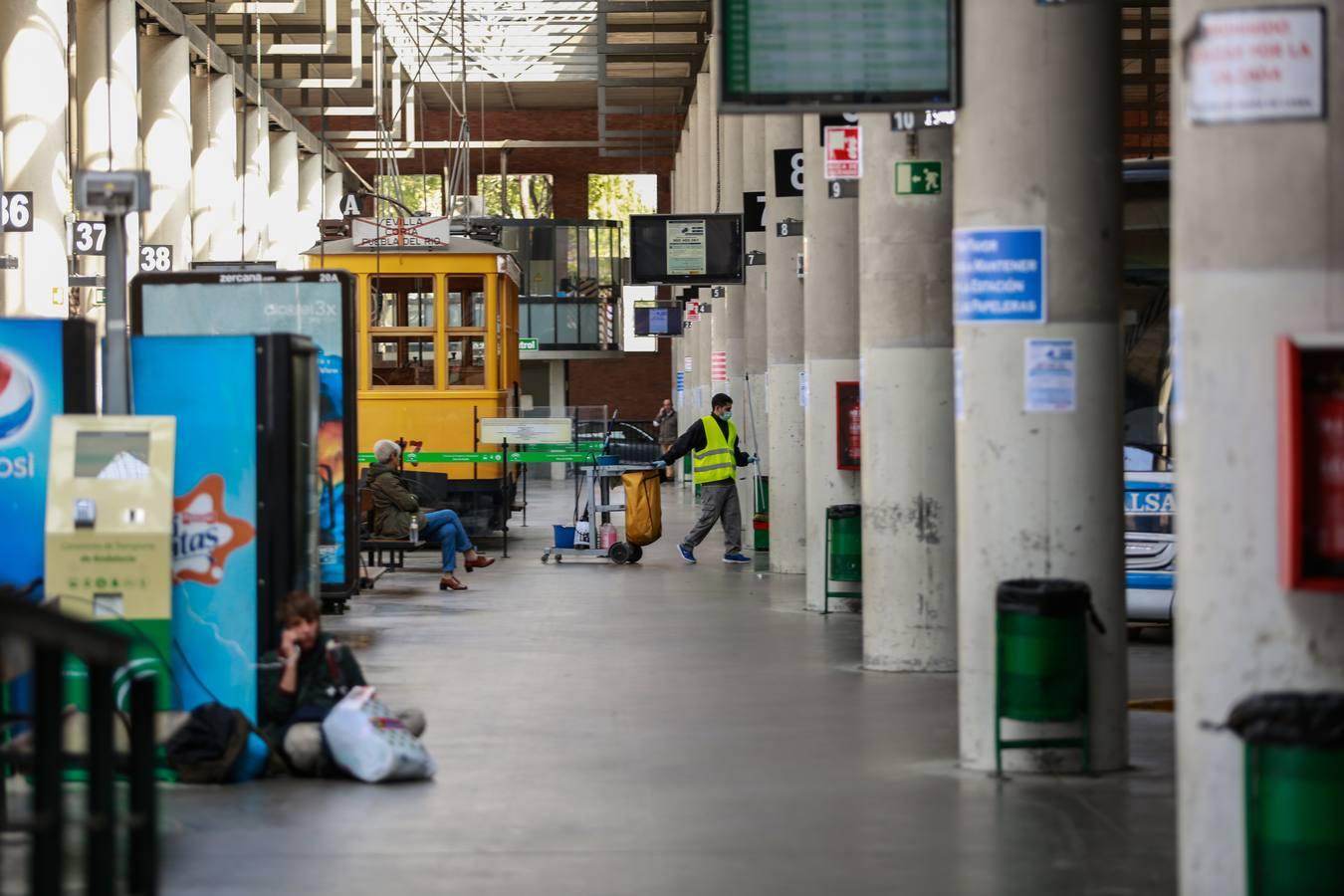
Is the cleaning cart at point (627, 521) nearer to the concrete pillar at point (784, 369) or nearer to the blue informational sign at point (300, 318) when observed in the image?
the concrete pillar at point (784, 369)

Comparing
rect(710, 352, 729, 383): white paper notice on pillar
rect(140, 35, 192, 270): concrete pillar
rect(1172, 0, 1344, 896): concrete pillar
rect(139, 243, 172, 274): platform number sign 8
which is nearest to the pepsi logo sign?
rect(1172, 0, 1344, 896): concrete pillar

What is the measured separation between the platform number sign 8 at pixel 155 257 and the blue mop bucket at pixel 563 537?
488 inches

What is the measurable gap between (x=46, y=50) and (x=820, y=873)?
26.8 meters

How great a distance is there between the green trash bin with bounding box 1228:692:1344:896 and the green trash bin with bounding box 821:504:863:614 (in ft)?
36.3

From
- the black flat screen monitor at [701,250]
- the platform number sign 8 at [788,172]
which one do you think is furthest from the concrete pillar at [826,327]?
the black flat screen monitor at [701,250]

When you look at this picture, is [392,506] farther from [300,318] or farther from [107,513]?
[107,513]

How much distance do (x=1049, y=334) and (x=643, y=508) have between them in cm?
1465

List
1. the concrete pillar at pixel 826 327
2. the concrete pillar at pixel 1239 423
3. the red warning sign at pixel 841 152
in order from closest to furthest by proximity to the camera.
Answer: the concrete pillar at pixel 1239 423, the red warning sign at pixel 841 152, the concrete pillar at pixel 826 327

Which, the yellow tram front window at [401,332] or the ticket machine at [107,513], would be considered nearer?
the ticket machine at [107,513]

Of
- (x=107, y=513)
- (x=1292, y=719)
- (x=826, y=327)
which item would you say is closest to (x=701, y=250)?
(x=826, y=327)

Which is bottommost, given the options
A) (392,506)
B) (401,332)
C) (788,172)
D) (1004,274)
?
(392,506)

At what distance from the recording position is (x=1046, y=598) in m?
9.80

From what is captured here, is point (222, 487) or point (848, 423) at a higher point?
point (848, 423)

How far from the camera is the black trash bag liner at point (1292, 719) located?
6.11 metres
